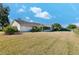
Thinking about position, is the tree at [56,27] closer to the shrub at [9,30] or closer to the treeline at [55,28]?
the treeline at [55,28]

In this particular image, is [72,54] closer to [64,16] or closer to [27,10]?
[64,16]

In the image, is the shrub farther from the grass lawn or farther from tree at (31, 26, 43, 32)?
tree at (31, 26, 43, 32)

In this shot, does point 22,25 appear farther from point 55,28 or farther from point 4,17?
point 55,28

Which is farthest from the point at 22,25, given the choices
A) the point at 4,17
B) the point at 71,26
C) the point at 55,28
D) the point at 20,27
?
the point at 71,26

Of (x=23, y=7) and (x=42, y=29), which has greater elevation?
(x=23, y=7)

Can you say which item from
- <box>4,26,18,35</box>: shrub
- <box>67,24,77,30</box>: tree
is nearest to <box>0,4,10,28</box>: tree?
<box>4,26,18,35</box>: shrub

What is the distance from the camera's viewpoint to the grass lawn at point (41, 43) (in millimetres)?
2402

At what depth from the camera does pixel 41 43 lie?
2.44 meters

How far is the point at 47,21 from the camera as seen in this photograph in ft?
7.98

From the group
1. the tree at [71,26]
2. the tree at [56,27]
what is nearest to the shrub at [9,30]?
the tree at [56,27]

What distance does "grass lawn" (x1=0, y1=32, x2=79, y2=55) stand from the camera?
240cm

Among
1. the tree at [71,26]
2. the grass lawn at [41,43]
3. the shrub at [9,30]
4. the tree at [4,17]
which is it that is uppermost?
the tree at [4,17]
